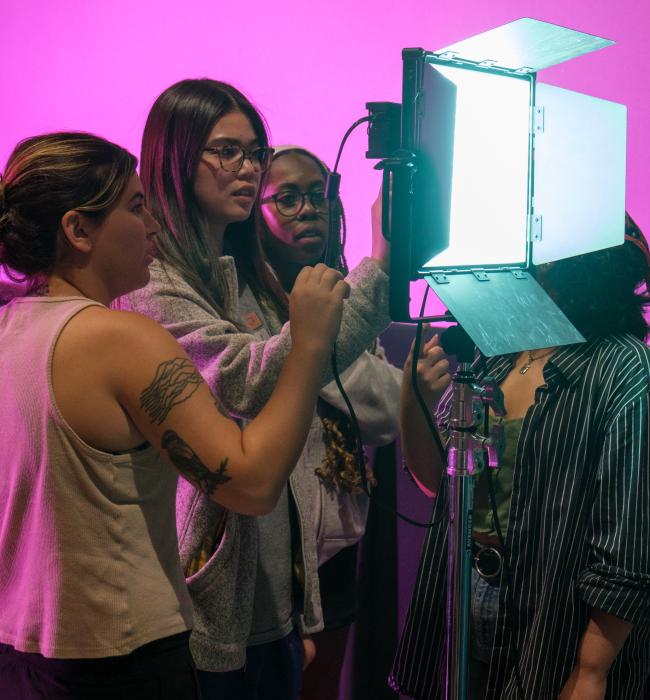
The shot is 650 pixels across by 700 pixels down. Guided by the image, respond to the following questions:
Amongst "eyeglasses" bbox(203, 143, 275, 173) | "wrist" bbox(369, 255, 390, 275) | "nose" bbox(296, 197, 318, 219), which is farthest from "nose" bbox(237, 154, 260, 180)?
"nose" bbox(296, 197, 318, 219)

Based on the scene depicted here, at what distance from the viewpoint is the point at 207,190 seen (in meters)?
1.37

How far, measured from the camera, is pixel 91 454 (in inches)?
36.2

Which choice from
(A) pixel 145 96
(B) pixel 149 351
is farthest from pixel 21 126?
(B) pixel 149 351

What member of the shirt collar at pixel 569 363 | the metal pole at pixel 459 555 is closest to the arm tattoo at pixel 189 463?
the metal pole at pixel 459 555

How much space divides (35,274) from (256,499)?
353 mm

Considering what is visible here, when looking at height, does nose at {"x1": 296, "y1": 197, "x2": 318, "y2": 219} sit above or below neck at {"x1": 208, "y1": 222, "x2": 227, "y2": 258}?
above

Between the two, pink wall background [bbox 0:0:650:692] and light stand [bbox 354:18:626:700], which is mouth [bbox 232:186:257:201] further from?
pink wall background [bbox 0:0:650:692]

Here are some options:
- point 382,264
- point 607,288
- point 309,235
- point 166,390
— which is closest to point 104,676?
point 166,390

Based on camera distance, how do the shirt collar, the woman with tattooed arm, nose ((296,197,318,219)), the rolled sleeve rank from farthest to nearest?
nose ((296,197,318,219)) < the shirt collar < the rolled sleeve < the woman with tattooed arm

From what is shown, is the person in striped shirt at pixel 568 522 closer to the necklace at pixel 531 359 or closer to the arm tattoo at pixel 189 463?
the necklace at pixel 531 359

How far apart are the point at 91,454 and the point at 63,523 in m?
0.08

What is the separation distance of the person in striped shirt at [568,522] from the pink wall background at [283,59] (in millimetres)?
712

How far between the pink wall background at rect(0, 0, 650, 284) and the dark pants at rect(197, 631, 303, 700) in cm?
120

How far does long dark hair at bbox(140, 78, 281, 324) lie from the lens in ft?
4.34
